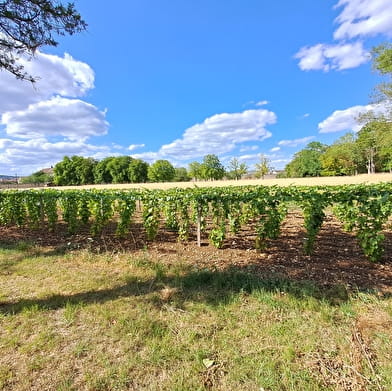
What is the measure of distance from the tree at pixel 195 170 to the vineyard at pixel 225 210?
8607cm

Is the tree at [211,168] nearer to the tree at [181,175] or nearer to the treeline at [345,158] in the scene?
the tree at [181,175]

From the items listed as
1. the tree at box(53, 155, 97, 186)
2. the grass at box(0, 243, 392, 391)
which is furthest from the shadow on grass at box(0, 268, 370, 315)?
the tree at box(53, 155, 97, 186)

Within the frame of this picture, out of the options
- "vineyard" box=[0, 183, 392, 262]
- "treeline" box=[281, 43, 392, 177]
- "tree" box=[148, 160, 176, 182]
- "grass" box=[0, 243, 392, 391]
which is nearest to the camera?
"grass" box=[0, 243, 392, 391]

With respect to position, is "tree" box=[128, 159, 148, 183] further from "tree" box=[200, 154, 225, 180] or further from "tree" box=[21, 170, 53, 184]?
"tree" box=[21, 170, 53, 184]

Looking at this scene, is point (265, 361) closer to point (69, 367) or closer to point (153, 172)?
point (69, 367)

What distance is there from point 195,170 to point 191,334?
3696 inches

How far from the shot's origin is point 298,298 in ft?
9.75

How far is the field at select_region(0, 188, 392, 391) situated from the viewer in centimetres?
189

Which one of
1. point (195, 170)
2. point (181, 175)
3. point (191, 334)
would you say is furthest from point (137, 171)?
point (191, 334)

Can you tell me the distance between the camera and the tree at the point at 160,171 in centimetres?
8412

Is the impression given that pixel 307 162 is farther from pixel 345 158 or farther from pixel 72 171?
pixel 72 171

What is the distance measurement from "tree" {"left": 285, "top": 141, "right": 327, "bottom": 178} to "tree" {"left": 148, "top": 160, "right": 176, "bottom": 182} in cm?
4768

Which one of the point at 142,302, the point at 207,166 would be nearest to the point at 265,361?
the point at 142,302

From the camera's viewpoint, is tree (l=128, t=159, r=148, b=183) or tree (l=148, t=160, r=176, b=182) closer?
tree (l=128, t=159, r=148, b=183)
